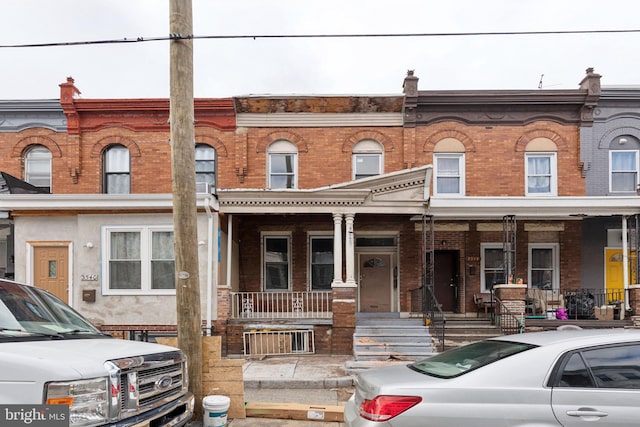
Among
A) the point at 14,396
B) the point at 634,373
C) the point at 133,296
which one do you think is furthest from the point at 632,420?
the point at 133,296

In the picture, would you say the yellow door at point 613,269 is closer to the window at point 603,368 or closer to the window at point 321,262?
the window at point 321,262

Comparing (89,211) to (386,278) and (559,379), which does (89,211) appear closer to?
(386,278)

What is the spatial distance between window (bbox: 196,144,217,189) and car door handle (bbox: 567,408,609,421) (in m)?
12.2

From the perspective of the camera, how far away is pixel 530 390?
12.6 ft

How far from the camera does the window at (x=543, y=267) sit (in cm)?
1403

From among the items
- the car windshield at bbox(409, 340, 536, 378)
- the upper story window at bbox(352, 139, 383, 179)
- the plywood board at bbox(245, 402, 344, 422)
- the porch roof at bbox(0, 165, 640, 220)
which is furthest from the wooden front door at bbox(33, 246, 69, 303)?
the car windshield at bbox(409, 340, 536, 378)

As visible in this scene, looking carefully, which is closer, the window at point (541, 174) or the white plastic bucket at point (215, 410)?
the white plastic bucket at point (215, 410)

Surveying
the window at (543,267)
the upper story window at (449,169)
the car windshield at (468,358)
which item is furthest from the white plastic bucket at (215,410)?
the window at (543,267)

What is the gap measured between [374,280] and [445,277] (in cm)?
208

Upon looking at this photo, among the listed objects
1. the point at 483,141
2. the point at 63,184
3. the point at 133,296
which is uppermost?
the point at 483,141

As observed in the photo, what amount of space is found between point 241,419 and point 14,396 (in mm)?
3752

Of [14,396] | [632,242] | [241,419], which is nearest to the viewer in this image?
[14,396]

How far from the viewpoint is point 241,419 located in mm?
6629

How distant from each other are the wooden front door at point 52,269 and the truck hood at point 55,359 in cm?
824
